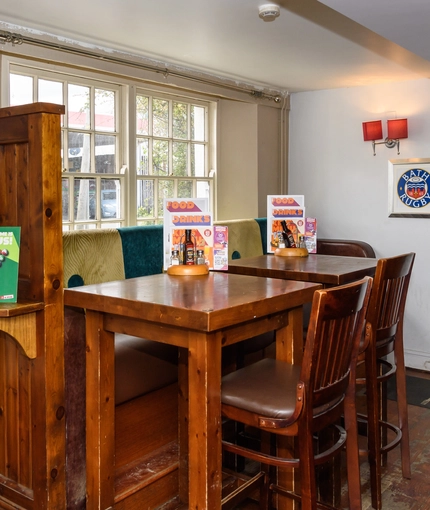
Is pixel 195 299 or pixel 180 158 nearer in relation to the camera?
pixel 195 299

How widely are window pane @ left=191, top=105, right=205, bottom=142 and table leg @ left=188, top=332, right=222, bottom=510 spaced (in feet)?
11.9

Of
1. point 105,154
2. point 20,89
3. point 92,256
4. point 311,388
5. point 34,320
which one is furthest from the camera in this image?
point 105,154

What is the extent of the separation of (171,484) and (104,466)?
43 cm

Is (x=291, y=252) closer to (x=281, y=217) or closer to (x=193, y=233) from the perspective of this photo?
(x=281, y=217)

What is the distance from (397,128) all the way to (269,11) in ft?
7.17

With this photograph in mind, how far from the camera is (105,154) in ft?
14.5

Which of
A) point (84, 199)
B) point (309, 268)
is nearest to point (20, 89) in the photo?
point (84, 199)

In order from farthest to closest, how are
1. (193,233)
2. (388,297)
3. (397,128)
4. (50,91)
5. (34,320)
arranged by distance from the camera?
(397,128) → (50,91) → (193,233) → (388,297) → (34,320)

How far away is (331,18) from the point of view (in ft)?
10.7

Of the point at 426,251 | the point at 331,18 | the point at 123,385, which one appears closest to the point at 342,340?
the point at 123,385

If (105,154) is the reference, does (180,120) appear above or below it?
above

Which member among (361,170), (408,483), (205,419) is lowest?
→ (408,483)

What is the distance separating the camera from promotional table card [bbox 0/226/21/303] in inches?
79.1

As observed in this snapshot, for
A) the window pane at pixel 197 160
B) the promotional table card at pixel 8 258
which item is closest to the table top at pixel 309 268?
the promotional table card at pixel 8 258
